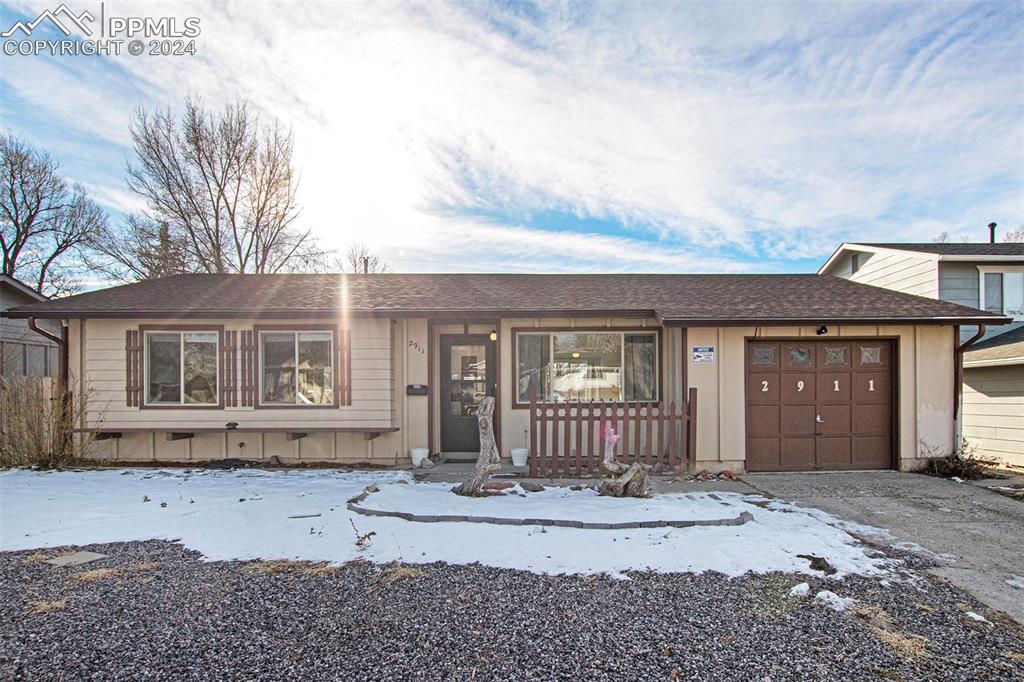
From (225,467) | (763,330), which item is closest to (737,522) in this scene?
(763,330)

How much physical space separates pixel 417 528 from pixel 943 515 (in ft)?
17.8

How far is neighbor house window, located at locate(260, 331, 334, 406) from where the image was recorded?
8062 millimetres

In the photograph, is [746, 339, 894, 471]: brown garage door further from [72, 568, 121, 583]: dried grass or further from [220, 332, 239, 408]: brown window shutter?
[220, 332, 239, 408]: brown window shutter

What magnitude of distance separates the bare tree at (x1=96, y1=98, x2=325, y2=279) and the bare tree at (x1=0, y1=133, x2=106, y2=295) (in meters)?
4.14

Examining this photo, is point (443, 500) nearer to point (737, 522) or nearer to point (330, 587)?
point (330, 587)

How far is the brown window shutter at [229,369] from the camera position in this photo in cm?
798

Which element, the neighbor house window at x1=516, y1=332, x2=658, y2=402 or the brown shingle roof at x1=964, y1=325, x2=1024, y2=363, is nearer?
the neighbor house window at x1=516, y1=332, x2=658, y2=402

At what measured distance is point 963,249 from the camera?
11703 millimetres

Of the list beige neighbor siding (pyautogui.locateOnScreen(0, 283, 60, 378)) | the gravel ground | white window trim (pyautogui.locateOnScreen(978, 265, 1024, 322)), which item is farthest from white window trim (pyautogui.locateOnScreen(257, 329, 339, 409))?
white window trim (pyautogui.locateOnScreen(978, 265, 1024, 322))

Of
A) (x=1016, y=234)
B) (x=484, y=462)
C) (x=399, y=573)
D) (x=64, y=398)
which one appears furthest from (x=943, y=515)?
(x=1016, y=234)

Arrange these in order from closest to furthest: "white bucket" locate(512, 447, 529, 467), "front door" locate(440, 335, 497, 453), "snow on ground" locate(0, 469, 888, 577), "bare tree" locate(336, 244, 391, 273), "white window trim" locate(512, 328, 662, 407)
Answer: "snow on ground" locate(0, 469, 888, 577) < "white bucket" locate(512, 447, 529, 467) < "white window trim" locate(512, 328, 662, 407) < "front door" locate(440, 335, 497, 453) < "bare tree" locate(336, 244, 391, 273)

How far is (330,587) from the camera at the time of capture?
3.55m

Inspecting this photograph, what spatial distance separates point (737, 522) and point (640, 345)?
371 centimetres

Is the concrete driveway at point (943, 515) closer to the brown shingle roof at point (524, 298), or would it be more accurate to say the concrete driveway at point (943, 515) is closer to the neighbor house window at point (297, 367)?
the brown shingle roof at point (524, 298)
